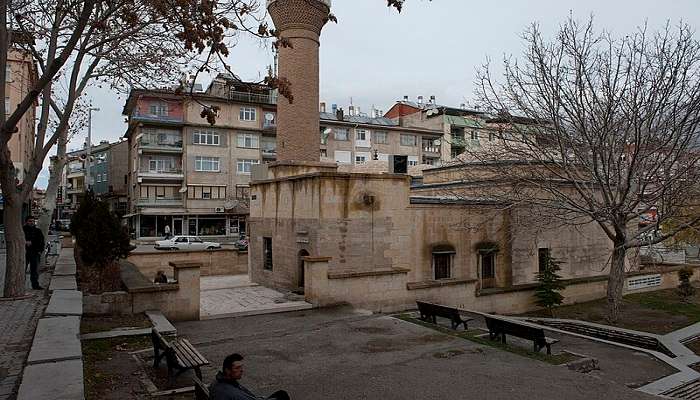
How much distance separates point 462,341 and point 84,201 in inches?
453

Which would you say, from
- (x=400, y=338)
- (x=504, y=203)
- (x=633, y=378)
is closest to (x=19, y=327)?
(x=400, y=338)

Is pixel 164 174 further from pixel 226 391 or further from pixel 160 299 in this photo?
pixel 226 391

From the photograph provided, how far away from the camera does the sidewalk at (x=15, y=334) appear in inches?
239

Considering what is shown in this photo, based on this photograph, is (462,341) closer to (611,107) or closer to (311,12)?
(611,107)

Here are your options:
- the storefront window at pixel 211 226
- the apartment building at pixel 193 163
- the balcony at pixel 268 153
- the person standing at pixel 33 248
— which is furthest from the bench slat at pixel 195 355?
the balcony at pixel 268 153

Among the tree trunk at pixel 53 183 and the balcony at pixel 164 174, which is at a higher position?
the balcony at pixel 164 174

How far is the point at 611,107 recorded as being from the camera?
13.7 metres

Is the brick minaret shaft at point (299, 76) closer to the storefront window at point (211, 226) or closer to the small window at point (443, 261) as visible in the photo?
the small window at point (443, 261)

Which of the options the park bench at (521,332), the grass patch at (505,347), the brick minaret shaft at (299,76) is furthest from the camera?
the brick minaret shaft at (299,76)

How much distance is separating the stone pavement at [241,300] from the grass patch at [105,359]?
3244 millimetres

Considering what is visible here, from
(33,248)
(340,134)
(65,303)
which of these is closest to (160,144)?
(340,134)

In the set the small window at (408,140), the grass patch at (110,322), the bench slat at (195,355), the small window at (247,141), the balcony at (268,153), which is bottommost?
the grass patch at (110,322)

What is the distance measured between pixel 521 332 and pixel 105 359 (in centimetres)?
756

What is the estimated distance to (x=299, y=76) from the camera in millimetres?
18219
